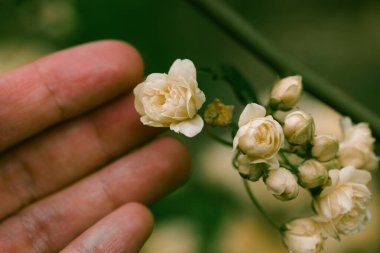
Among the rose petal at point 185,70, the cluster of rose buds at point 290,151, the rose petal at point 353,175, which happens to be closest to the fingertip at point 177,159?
the cluster of rose buds at point 290,151

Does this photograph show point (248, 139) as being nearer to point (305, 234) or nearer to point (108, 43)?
point (305, 234)

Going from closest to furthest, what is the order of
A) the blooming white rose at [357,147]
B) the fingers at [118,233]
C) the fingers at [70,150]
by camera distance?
the blooming white rose at [357,147]
the fingers at [118,233]
the fingers at [70,150]

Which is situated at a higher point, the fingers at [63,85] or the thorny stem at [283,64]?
the thorny stem at [283,64]

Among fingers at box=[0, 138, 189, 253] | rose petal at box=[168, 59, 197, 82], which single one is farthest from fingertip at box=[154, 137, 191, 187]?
Answer: rose petal at box=[168, 59, 197, 82]

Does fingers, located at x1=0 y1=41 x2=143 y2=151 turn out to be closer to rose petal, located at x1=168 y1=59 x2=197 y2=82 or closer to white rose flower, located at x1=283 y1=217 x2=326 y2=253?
rose petal, located at x1=168 y1=59 x2=197 y2=82

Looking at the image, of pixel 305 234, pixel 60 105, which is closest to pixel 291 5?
pixel 60 105

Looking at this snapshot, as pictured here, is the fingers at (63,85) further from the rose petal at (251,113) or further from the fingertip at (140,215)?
the rose petal at (251,113)

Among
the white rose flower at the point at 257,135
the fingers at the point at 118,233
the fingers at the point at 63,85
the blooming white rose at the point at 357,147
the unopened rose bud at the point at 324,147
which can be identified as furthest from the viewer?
the fingers at the point at 63,85
